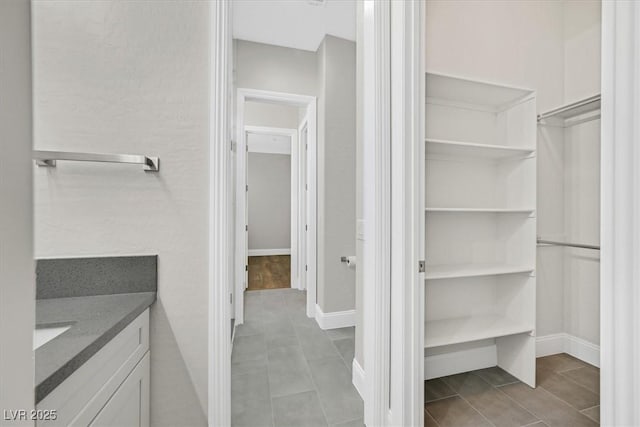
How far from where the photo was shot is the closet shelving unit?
189cm

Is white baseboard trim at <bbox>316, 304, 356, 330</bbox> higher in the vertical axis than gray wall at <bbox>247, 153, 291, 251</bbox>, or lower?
lower

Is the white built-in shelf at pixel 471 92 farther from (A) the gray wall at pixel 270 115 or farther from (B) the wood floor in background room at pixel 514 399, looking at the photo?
(A) the gray wall at pixel 270 115

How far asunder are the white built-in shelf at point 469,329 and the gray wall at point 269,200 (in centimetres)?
568

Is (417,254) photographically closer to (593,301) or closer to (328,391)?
(328,391)

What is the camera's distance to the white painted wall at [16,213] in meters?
0.21

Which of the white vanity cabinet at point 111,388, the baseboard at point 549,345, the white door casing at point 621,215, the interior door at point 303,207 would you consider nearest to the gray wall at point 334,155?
the interior door at point 303,207

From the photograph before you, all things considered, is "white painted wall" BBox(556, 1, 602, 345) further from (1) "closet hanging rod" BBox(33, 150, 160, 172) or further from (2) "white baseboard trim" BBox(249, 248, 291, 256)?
(2) "white baseboard trim" BBox(249, 248, 291, 256)

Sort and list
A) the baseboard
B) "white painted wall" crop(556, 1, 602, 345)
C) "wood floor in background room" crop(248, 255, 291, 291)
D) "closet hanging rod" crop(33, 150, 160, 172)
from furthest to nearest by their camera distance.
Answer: "wood floor in background room" crop(248, 255, 291, 291)
the baseboard
"white painted wall" crop(556, 1, 602, 345)
"closet hanging rod" crop(33, 150, 160, 172)

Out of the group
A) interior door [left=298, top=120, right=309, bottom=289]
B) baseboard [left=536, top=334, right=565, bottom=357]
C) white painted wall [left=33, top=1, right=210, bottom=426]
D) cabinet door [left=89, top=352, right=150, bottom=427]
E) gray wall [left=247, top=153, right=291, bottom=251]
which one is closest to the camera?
cabinet door [left=89, top=352, right=150, bottom=427]

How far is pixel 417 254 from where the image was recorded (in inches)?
52.2

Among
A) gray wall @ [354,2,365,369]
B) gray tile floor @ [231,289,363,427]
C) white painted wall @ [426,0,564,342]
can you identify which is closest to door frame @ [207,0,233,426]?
gray tile floor @ [231,289,363,427]

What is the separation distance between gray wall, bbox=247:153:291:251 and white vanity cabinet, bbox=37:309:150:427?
19.7 feet

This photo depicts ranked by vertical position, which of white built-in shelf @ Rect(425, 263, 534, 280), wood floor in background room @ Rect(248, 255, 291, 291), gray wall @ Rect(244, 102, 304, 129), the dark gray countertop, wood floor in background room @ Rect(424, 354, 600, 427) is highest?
gray wall @ Rect(244, 102, 304, 129)

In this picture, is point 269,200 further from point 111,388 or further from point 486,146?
point 111,388
